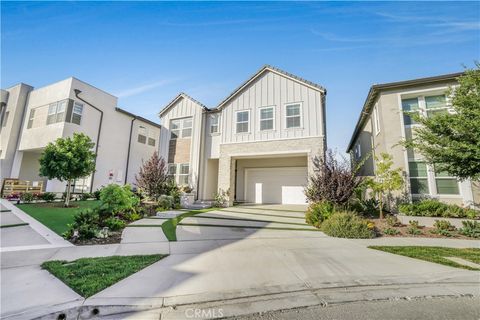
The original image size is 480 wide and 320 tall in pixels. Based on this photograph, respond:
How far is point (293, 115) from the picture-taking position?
13766mm

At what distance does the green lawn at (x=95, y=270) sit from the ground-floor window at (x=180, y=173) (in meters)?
11.6

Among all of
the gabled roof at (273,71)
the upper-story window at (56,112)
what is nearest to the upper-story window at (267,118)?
the gabled roof at (273,71)

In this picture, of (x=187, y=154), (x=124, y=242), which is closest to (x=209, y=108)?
(x=187, y=154)

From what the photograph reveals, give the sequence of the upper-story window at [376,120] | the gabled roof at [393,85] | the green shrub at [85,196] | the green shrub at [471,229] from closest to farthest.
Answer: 1. the green shrub at [471,229]
2. the gabled roof at [393,85]
3. the upper-story window at [376,120]
4. the green shrub at [85,196]

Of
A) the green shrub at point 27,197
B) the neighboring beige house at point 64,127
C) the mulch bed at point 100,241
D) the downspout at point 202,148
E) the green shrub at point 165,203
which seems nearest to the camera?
the mulch bed at point 100,241

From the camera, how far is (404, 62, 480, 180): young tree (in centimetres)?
715

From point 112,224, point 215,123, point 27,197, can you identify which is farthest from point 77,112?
point 112,224

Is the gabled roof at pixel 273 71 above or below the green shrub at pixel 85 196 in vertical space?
above

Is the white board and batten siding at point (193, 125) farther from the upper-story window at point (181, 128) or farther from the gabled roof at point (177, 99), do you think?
the upper-story window at point (181, 128)

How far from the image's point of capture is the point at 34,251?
5.17 meters

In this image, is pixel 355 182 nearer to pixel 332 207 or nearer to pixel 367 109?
pixel 332 207

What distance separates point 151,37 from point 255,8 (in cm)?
478

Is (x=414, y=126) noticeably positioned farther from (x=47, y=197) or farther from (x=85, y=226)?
(x=47, y=197)

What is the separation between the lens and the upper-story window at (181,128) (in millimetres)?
17016
